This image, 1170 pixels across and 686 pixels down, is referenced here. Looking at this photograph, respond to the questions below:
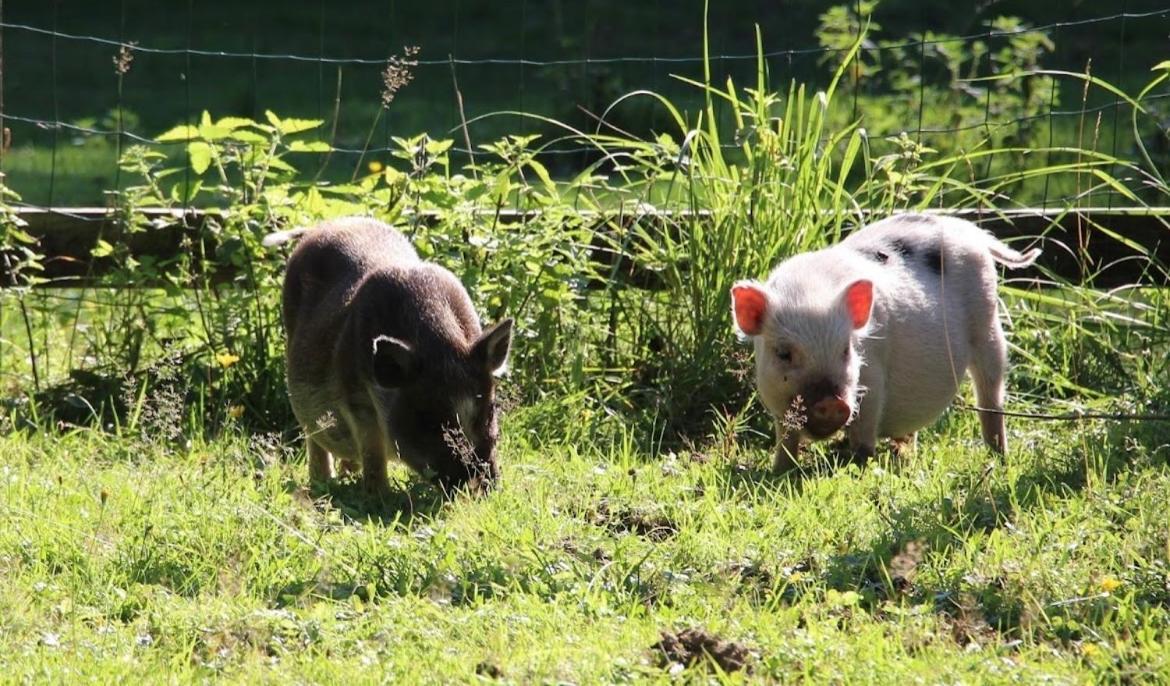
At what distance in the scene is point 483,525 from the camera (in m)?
5.48

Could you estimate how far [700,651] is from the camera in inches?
171

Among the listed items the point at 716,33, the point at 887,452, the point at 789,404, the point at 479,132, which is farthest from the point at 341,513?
the point at 716,33

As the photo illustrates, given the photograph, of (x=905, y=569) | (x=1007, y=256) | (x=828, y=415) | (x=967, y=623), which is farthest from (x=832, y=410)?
(x=967, y=623)

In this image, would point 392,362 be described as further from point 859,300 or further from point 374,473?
point 859,300

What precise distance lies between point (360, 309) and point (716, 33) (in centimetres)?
1388

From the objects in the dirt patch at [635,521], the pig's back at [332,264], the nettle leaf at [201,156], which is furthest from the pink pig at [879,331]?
the nettle leaf at [201,156]

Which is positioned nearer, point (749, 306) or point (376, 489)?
point (376, 489)

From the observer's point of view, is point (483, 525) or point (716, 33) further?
point (716, 33)

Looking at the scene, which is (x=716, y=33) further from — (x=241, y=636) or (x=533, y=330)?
(x=241, y=636)

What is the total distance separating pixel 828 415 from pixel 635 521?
93 cm

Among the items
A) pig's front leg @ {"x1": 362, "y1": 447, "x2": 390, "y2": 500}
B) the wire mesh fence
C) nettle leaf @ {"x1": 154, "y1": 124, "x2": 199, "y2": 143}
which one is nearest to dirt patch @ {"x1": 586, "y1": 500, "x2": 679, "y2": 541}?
pig's front leg @ {"x1": 362, "y1": 447, "x2": 390, "y2": 500}

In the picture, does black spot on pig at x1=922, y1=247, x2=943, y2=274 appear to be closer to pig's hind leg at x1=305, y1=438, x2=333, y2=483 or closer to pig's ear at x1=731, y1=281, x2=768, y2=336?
pig's ear at x1=731, y1=281, x2=768, y2=336

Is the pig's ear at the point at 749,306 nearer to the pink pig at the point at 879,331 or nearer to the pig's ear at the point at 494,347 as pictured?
the pink pig at the point at 879,331

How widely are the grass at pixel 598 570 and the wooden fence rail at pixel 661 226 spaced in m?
1.44
